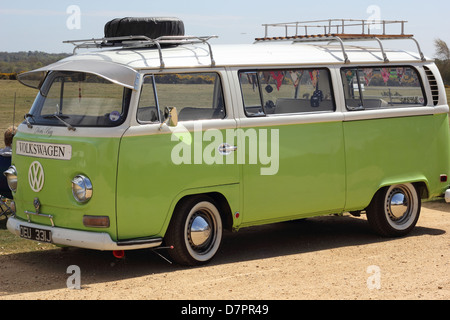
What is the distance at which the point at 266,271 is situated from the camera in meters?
8.63

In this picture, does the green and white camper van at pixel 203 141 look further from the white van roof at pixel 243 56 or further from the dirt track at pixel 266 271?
the dirt track at pixel 266 271

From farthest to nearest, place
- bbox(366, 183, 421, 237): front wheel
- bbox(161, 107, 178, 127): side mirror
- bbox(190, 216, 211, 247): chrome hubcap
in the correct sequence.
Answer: bbox(366, 183, 421, 237): front wheel < bbox(190, 216, 211, 247): chrome hubcap < bbox(161, 107, 178, 127): side mirror

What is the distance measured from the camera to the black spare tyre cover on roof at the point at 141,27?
30.3ft

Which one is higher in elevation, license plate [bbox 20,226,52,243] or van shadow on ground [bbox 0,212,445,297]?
license plate [bbox 20,226,52,243]

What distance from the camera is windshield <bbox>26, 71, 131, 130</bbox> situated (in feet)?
27.6

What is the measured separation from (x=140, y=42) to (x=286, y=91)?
1721mm

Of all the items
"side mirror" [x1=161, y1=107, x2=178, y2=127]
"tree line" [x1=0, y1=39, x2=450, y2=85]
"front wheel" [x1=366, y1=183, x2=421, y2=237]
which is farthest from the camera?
"tree line" [x1=0, y1=39, x2=450, y2=85]

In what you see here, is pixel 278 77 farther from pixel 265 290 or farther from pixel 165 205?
pixel 265 290

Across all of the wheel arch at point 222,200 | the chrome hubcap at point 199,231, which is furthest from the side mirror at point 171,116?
the chrome hubcap at point 199,231

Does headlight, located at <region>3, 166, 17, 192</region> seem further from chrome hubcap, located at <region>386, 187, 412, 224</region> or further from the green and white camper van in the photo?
chrome hubcap, located at <region>386, 187, 412, 224</region>

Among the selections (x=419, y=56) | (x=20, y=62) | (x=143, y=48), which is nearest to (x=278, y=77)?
(x=143, y=48)

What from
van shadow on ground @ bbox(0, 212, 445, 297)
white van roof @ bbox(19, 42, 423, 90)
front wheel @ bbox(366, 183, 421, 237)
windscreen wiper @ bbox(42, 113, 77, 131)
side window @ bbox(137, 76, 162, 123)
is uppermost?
white van roof @ bbox(19, 42, 423, 90)

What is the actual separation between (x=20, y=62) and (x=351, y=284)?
1755 inches

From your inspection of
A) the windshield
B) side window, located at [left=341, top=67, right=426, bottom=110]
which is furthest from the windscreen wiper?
side window, located at [left=341, top=67, right=426, bottom=110]
